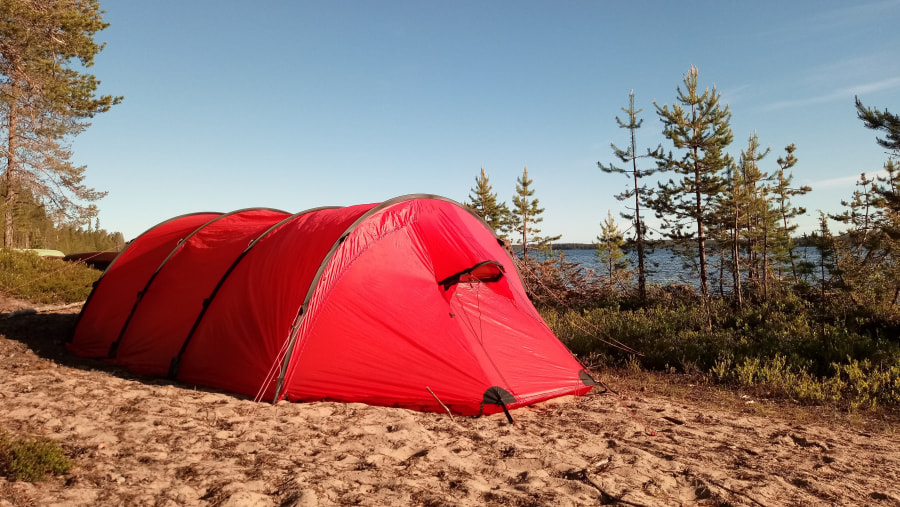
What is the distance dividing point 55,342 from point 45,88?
899 cm

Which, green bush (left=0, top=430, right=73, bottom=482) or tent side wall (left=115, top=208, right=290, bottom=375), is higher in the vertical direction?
tent side wall (left=115, top=208, right=290, bottom=375)

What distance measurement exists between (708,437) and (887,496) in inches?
54.6

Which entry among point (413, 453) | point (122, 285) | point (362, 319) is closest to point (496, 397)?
point (413, 453)

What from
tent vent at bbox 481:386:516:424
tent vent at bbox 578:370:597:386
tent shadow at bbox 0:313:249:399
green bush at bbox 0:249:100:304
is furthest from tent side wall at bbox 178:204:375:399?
green bush at bbox 0:249:100:304

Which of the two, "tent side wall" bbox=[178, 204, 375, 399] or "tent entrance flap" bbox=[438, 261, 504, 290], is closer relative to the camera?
"tent side wall" bbox=[178, 204, 375, 399]

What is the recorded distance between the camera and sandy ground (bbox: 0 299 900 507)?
3.30m

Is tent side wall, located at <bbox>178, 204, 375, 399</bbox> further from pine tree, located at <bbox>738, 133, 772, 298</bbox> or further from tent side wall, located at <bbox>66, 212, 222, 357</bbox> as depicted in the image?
pine tree, located at <bbox>738, 133, 772, 298</bbox>

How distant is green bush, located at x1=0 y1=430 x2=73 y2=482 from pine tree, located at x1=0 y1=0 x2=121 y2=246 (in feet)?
38.2

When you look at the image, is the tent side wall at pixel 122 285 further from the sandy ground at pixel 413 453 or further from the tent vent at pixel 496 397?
the tent vent at pixel 496 397

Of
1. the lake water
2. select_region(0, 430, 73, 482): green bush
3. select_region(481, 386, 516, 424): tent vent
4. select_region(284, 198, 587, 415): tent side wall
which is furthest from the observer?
the lake water

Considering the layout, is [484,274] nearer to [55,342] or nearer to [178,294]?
[178,294]

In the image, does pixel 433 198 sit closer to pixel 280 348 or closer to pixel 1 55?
pixel 280 348

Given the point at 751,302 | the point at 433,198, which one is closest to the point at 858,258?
the point at 751,302

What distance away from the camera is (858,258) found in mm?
15992
